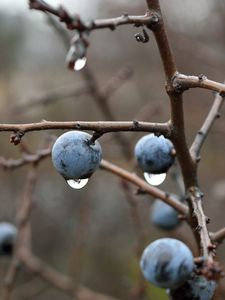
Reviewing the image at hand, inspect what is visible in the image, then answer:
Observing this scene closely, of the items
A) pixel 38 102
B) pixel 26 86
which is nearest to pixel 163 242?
pixel 38 102

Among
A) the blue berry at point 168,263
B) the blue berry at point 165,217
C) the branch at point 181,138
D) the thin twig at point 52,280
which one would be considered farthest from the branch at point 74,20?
the thin twig at point 52,280

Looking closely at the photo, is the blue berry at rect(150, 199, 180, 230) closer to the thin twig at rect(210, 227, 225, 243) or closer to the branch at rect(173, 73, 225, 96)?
the thin twig at rect(210, 227, 225, 243)

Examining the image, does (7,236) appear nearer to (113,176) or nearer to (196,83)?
(196,83)

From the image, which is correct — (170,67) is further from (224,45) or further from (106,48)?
(106,48)

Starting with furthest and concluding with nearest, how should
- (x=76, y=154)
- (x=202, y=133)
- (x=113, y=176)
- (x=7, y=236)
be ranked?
(x=113, y=176) < (x=7, y=236) < (x=202, y=133) < (x=76, y=154)

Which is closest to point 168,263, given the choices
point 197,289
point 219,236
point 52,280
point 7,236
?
point 197,289
